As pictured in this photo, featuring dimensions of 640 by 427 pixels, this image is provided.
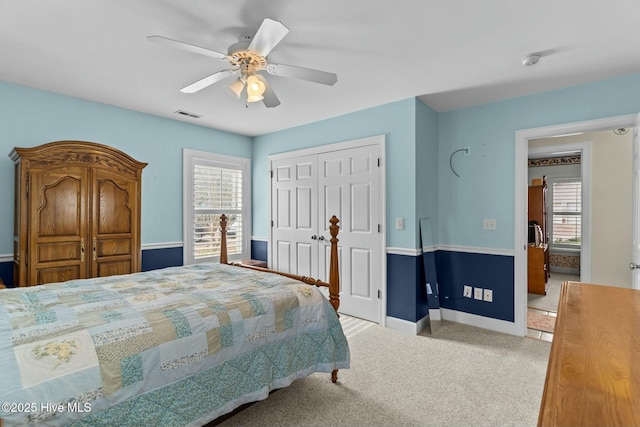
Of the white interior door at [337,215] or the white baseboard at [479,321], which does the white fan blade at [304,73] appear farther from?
the white baseboard at [479,321]

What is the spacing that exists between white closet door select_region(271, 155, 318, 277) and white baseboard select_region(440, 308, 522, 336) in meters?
1.65

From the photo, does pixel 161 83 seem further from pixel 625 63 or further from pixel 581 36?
pixel 625 63

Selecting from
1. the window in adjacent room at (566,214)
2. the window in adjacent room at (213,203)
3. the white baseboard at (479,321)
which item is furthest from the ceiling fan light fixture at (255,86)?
the window in adjacent room at (566,214)

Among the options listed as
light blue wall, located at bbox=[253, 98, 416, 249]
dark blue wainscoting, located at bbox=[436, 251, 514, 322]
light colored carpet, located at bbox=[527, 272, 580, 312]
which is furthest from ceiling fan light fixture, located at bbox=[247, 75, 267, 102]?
light colored carpet, located at bbox=[527, 272, 580, 312]

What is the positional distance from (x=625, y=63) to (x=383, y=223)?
237 centimetres

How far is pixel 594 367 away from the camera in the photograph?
2.59ft

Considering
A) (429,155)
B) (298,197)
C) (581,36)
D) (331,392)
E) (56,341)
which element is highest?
(581,36)

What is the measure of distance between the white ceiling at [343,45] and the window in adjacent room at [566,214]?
4.19m

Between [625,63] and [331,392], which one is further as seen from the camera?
[625,63]

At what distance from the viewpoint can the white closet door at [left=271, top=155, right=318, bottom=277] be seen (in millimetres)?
4273

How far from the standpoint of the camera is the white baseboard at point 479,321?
3.40m

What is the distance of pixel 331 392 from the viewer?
2.32 meters

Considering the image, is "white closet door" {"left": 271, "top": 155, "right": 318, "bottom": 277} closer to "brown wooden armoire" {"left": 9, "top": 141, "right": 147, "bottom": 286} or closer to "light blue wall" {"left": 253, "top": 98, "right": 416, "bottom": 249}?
"light blue wall" {"left": 253, "top": 98, "right": 416, "bottom": 249}

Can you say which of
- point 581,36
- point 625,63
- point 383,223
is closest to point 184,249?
point 383,223
